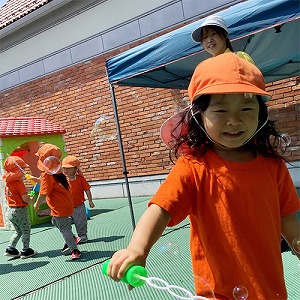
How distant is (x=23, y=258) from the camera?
190 inches

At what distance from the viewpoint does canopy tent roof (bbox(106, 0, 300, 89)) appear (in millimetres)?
3154

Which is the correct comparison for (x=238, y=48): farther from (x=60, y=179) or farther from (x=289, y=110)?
(x=60, y=179)

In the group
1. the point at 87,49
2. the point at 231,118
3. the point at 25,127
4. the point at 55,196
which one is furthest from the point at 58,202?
the point at 87,49

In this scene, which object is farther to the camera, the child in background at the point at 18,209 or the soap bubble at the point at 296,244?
the child in background at the point at 18,209

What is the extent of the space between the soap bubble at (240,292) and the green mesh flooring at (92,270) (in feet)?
1.61

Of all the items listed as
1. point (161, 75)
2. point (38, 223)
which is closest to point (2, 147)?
point (38, 223)

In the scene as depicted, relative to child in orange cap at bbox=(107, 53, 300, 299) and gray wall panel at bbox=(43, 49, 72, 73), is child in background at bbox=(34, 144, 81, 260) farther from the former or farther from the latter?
gray wall panel at bbox=(43, 49, 72, 73)

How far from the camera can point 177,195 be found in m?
1.22

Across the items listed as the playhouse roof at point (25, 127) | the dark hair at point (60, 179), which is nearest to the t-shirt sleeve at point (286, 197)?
the dark hair at point (60, 179)

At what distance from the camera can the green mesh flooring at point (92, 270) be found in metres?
3.18

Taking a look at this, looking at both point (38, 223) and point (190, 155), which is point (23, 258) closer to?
point (38, 223)

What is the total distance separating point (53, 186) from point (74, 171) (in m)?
0.70

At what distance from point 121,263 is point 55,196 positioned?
3644 millimetres

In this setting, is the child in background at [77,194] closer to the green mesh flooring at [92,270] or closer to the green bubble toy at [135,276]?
the green mesh flooring at [92,270]
